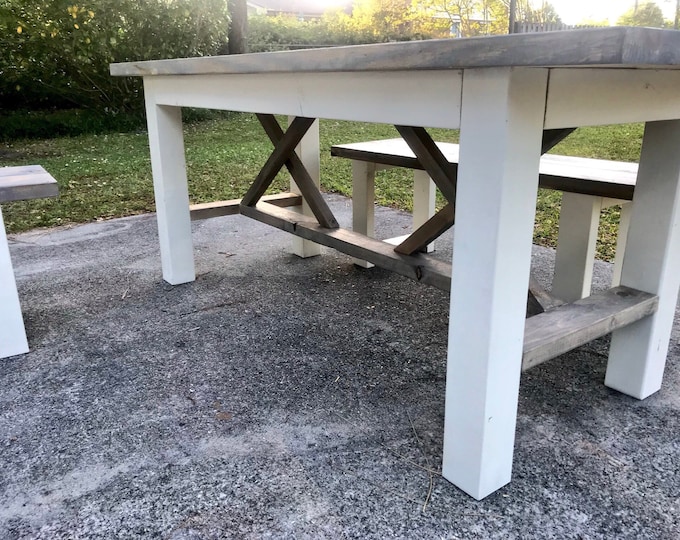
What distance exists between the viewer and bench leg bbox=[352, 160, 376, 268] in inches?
124

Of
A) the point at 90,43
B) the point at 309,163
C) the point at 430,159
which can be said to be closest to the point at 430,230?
the point at 430,159

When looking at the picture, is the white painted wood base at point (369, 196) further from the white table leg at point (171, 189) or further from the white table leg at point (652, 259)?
the white table leg at point (652, 259)

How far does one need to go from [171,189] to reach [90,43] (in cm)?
626

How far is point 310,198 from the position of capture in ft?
9.11

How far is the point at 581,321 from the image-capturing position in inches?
64.8

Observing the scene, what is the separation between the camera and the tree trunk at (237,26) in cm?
1027

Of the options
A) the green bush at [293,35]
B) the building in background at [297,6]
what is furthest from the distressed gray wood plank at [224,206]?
the building in background at [297,6]

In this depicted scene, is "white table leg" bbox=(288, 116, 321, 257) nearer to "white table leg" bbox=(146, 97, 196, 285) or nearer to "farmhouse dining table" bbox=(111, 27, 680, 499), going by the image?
"white table leg" bbox=(146, 97, 196, 285)

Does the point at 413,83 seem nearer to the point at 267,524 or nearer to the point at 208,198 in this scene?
the point at 267,524

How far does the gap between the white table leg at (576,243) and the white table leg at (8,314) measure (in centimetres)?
222

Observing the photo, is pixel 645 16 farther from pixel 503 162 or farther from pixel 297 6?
pixel 297 6

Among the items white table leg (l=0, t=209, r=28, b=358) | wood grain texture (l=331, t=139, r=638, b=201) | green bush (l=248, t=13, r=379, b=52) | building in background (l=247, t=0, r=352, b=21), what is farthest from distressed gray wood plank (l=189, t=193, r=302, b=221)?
building in background (l=247, t=0, r=352, b=21)

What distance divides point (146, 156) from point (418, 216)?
451 cm

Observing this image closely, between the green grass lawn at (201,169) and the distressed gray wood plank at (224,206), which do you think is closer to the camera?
the distressed gray wood plank at (224,206)
